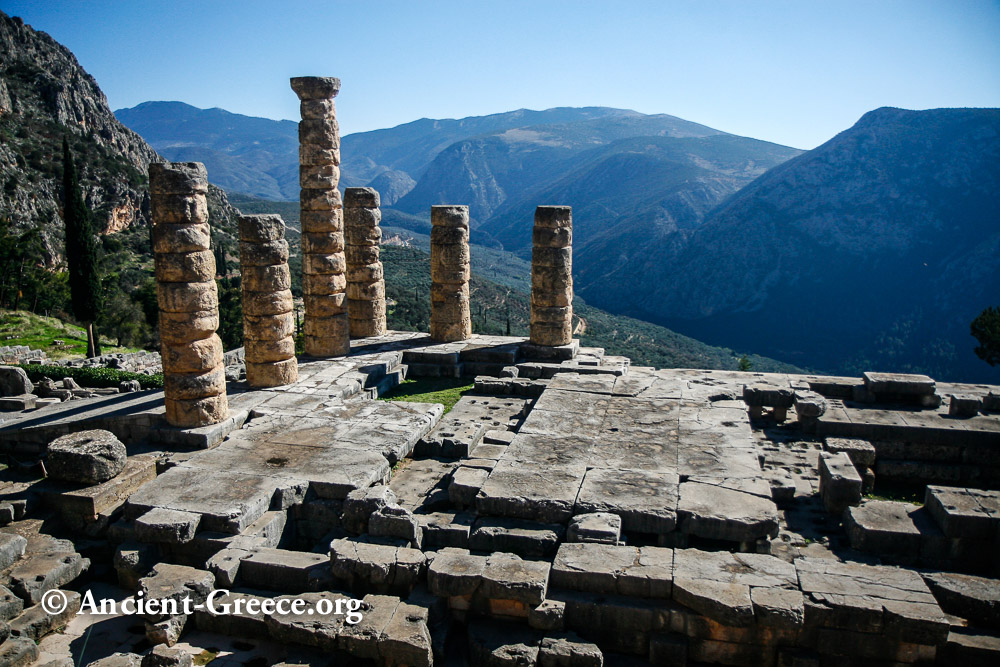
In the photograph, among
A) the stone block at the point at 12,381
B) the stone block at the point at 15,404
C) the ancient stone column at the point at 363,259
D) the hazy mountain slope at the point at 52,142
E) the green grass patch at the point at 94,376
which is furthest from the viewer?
the hazy mountain slope at the point at 52,142

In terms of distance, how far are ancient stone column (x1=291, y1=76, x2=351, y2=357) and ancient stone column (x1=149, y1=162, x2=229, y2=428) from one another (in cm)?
443

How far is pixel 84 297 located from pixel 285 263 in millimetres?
18754

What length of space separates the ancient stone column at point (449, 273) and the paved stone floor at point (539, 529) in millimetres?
5401

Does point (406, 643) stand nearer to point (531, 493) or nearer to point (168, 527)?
point (531, 493)

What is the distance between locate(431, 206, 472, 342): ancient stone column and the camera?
17.9 meters

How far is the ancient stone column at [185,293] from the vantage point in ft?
36.8

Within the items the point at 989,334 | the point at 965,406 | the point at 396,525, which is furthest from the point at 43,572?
the point at 989,334

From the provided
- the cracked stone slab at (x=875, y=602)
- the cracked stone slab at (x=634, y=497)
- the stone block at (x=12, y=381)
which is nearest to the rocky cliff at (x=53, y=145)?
the stone block at (x=12, y=381)

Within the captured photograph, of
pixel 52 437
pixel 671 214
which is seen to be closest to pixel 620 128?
pixel 671 214

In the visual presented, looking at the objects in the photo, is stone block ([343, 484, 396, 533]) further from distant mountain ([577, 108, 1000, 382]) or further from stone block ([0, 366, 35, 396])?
distant mountain ([577, 108, 1000, 382])

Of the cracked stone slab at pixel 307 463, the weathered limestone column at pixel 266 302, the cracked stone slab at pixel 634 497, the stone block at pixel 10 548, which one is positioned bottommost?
the stone block at pixel 10 548

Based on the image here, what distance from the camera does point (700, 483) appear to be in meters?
9.26

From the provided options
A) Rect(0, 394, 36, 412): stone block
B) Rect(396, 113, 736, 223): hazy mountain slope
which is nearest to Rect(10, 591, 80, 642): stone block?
Rect(0, 394, 36, 412): stone block

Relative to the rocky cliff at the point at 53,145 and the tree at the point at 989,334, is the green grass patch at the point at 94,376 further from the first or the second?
the rocky cliff at the point at 53,145
